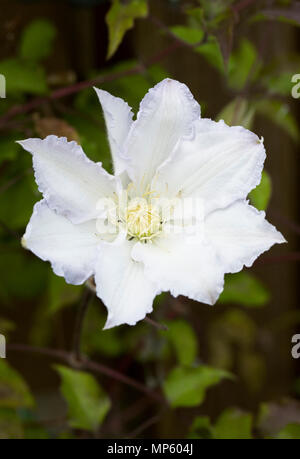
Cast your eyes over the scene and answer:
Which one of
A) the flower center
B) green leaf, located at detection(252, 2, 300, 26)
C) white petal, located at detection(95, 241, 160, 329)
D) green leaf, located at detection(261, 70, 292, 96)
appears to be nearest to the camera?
white petal, located at detection(95, 241, 160, 329)

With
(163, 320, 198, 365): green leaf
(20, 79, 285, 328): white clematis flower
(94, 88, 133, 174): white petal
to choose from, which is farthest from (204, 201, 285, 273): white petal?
(163, 320, 198, 365): green leaf

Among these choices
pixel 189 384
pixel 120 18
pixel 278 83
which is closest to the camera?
pixel 120 18

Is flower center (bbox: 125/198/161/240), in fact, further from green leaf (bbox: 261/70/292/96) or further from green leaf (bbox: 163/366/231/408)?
green leaf (bbox: 261/70/292/96)

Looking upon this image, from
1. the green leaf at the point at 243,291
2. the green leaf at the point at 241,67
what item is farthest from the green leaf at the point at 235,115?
the green leaf at the point at 243,291

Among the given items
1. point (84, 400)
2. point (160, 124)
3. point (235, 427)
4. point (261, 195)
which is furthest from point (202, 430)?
point (160, 124)

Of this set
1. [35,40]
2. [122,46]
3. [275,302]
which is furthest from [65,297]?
[275,302]

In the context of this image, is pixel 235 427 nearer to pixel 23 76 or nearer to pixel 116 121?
pixel 116 121

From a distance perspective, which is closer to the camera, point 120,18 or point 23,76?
point 120,18

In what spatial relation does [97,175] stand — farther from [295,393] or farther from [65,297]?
[295,393]
